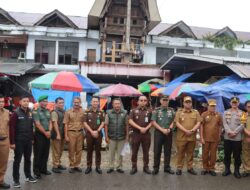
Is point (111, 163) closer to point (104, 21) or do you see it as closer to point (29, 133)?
point (29, 133)

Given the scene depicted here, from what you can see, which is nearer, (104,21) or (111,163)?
(111,163)

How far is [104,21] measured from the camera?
24.3 m

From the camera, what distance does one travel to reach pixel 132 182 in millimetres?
6797

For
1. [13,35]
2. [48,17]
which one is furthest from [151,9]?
[13,35]

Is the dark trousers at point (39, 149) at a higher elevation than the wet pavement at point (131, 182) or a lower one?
higher

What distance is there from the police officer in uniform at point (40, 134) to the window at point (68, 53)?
19.4 m

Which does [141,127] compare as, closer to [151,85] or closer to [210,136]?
[210,136]

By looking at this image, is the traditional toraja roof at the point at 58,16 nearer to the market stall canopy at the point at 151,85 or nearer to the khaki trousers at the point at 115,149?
the market stall canopy at the point at 151,85

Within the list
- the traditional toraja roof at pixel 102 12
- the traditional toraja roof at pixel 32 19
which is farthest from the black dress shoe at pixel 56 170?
the traditional toraja roof at pixel 32 19

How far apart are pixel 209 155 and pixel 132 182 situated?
2.02m

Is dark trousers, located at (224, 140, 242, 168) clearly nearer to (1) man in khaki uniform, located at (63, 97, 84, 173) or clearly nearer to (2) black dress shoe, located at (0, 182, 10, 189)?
(1) man in khaki uniform, located at (63, 97, 84, 173)

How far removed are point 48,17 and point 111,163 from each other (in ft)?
66.3

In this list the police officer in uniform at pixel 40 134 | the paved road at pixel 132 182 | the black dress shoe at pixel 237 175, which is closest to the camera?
the paved road at pixel 132 182

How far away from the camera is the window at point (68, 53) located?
85.3 ft
